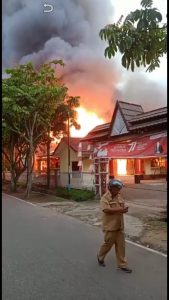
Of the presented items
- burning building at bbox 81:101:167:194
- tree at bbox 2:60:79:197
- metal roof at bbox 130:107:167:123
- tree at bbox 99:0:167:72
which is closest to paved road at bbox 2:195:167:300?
tree at bbox 99:0:167:72

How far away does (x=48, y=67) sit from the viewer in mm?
25031

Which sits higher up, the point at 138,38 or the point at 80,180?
the point at 138,38

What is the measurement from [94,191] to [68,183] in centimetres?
401

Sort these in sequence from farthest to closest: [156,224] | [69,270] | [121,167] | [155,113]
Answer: [121,167]
[155,113]
[156,224]
[69,270]

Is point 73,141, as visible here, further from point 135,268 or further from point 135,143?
point 135,268

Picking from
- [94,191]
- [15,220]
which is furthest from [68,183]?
[15,220]

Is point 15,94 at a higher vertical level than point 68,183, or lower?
higher

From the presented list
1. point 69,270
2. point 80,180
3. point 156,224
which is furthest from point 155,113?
point 69,270

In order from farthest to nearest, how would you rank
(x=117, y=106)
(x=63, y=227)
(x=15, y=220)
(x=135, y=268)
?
(x=117, y=106) < (x=15, y=220) < (x=63, y=227) < (x=135, y=268)

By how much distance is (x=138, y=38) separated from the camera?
27.1ft

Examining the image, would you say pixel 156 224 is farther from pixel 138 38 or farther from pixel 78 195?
pixel 78 195

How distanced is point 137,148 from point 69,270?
1011 cm

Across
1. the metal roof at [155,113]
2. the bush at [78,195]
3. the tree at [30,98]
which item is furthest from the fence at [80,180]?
the metal roof at [155,113]

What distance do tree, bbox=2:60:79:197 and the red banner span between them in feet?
14.6
